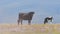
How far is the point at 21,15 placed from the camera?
1100 inches

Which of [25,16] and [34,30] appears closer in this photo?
[34,30]

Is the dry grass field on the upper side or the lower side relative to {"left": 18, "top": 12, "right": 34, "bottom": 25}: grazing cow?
lower

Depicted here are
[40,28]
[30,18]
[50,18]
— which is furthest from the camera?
[50,18]

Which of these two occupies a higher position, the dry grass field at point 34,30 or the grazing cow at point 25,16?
the grazing cow at point 25,16

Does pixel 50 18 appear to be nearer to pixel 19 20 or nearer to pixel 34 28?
pixel 19 20

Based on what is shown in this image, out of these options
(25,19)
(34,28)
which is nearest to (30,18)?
(25,19)

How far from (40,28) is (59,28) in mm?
1680

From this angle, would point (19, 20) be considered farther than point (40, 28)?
Yes

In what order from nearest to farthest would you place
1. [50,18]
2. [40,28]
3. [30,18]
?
[40,28] < [30,18] < [50,18]

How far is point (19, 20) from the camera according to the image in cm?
2723

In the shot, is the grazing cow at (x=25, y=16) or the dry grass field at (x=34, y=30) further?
the grazing cow at (x=25, y=16)

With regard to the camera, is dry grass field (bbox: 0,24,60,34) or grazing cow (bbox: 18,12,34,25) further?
grazing cow (bbox: 18,12,34,25)

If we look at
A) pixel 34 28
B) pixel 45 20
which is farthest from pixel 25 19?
pixel 34 28

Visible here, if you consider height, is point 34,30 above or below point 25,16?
below
